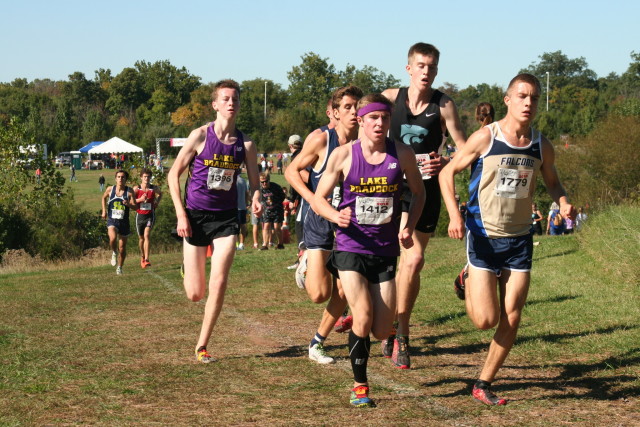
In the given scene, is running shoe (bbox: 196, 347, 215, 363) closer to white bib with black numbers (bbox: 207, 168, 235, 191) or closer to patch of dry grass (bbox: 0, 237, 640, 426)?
patch of dry grass (bbox: 0, 237, 640, 426)

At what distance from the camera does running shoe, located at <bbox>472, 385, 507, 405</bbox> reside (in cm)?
575

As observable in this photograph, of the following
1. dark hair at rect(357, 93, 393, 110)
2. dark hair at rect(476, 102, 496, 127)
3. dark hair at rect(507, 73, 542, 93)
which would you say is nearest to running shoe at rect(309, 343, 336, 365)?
dark hair at rect(357, 93, 393, 110)

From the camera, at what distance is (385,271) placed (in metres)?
5.86

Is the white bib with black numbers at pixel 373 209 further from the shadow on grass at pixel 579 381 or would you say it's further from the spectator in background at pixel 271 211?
the spectator in background at pixel 271 211

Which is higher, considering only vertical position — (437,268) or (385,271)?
(385,271)

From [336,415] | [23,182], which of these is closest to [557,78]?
[23,182]

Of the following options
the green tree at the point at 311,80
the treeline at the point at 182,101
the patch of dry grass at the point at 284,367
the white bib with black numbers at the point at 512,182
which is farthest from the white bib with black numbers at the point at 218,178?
the green tree at the point at 311,80

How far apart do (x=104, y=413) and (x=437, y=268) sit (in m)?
10.5

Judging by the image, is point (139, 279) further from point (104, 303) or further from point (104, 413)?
point (104, 413)

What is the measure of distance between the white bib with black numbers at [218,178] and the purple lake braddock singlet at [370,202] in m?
1.97

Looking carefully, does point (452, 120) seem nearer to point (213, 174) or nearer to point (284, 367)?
point (213, 174)

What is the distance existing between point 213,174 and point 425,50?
2226 mm

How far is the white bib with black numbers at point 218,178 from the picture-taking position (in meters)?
7.54

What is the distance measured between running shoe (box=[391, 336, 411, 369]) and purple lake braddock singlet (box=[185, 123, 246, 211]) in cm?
202
